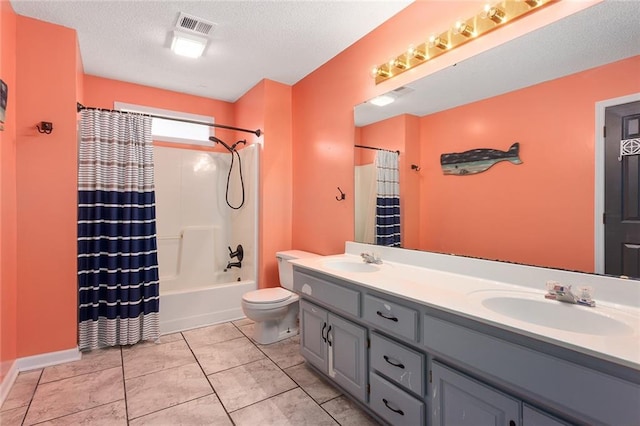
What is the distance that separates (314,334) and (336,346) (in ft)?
0.80

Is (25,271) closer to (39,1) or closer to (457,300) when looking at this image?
(39,1)

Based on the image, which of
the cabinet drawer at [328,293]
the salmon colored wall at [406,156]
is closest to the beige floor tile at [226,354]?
the cabinet drawer at [328,293]

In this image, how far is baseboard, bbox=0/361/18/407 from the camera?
187 cm

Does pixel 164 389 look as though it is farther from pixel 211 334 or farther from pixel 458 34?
pixel 458 34

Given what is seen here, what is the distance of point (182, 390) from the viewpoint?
1969mm

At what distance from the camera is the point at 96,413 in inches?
69.1

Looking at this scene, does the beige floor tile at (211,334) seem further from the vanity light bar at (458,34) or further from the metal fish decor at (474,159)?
the vanity light bar at (458,34)

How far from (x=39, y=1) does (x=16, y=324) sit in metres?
2.26

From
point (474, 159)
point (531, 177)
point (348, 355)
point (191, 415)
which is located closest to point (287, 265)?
point (348, 355)

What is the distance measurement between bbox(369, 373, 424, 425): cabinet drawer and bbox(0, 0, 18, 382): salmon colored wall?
2.30m

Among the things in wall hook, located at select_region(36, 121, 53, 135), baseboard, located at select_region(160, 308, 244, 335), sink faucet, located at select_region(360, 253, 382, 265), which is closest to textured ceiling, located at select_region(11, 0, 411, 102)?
wall hook, located at select_region(36, 121, 53, 135)

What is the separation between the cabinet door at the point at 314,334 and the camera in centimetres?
197

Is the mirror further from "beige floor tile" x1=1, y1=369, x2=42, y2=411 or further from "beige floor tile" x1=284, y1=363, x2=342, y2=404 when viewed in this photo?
"beige floor tile" x1=1, y1=369, x2=42, y2=411

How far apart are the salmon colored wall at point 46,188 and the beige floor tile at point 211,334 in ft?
2.83
